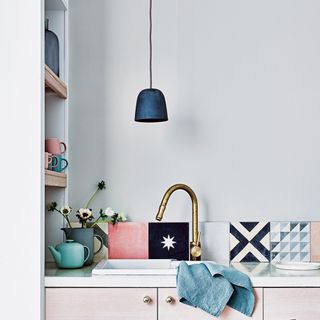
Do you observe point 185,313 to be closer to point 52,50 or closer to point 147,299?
point 147,299

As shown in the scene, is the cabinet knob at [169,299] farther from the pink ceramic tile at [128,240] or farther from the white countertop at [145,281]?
the pink ceramic tile at [128,240]

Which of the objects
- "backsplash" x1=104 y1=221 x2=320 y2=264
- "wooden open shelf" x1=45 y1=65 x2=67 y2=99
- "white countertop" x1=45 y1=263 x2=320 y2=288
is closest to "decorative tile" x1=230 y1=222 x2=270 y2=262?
"backsplash" x1=104 y1=221 x2=320 y2=264

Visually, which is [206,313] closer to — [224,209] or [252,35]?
[224,209]

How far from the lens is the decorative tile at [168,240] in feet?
8.91

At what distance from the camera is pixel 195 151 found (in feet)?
9.10

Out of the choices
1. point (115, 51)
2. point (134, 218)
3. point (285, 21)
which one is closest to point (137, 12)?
point (115, 51)

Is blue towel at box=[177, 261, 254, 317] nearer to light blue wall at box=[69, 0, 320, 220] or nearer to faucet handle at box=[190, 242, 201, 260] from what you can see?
faucet handle at box=[190, 242, 201, 260]

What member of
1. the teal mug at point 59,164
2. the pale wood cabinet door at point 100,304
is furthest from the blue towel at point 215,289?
the teal mug at point 59,164

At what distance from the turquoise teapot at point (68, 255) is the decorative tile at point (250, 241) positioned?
703mm

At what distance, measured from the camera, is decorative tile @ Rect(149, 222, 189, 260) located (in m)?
2.72

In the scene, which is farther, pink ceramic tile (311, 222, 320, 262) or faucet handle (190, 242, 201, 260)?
pink ceramic tile (311, 222, 320, 262)

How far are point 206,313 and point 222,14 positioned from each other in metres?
1.37

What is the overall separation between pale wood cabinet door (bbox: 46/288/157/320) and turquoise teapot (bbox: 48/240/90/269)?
0.81 ft

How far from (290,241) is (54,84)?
4.09 feet
